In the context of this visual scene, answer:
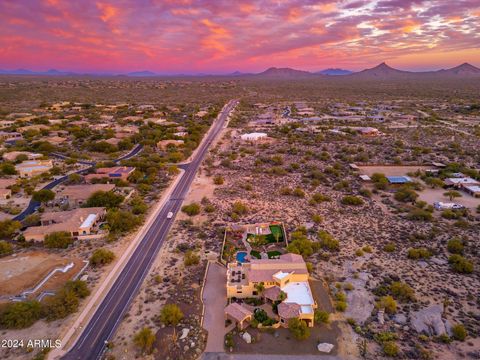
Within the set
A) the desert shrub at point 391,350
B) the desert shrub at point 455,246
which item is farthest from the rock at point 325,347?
the desert shrub at point 455,246

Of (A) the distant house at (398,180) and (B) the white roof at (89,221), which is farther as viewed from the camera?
(A) the distant house at (398,180)

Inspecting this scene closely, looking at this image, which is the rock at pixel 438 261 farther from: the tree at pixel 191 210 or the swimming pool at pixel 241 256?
the tree at pixel 191 210

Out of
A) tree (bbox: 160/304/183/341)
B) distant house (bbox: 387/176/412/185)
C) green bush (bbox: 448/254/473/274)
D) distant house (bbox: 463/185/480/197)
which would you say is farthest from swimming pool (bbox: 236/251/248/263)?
distant house (bbox: 463/185/480/197)

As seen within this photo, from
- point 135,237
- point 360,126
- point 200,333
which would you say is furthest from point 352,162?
point 200,333

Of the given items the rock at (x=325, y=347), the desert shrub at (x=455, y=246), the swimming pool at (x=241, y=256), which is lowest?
the swimming pool at (x=241, y=256)

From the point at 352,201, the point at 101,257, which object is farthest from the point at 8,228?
the point at 352,201

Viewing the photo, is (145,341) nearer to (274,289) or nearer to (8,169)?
(274,289)

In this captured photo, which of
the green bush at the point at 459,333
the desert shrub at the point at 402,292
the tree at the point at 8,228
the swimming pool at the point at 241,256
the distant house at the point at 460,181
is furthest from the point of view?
the distant house at the point at 460,181

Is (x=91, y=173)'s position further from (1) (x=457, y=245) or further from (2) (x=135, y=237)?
(1) (x=457, y=245)
